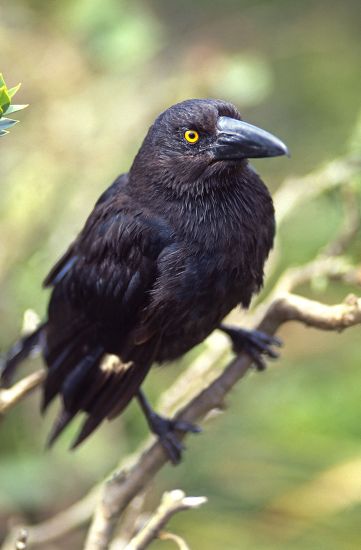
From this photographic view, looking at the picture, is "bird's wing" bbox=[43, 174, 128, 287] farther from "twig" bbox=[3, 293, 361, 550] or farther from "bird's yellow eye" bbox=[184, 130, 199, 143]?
"twig" bbox=[3, 293, 361, 550]

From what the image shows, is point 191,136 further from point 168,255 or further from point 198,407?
point 198,407

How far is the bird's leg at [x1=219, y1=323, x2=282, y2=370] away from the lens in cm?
312

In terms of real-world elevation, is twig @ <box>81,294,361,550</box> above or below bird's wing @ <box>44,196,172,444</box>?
below

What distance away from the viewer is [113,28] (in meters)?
4.02

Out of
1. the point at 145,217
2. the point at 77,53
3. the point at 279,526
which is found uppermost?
the point at 77,53

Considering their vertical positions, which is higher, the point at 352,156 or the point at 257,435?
the point at 352,156

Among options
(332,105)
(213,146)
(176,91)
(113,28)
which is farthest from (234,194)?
(332,105)

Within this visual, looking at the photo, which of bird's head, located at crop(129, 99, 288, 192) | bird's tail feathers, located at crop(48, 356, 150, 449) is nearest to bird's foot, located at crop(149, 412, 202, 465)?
bird's tail feathers, located at crop(48, 356, 150, 449)

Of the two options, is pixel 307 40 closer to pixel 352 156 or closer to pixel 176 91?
pixel 176 91

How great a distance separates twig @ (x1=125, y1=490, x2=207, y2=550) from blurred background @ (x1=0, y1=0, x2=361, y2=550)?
27.9 inches

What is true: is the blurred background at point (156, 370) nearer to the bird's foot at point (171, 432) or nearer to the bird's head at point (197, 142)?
the bird's foot at point (171, 432)

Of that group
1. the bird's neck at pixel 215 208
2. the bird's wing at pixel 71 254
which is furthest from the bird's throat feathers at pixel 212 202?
the bird's wing at pixel 71 254

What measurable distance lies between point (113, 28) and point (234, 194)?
4.68 feet

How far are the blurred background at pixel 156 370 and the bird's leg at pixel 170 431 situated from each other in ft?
0.89
